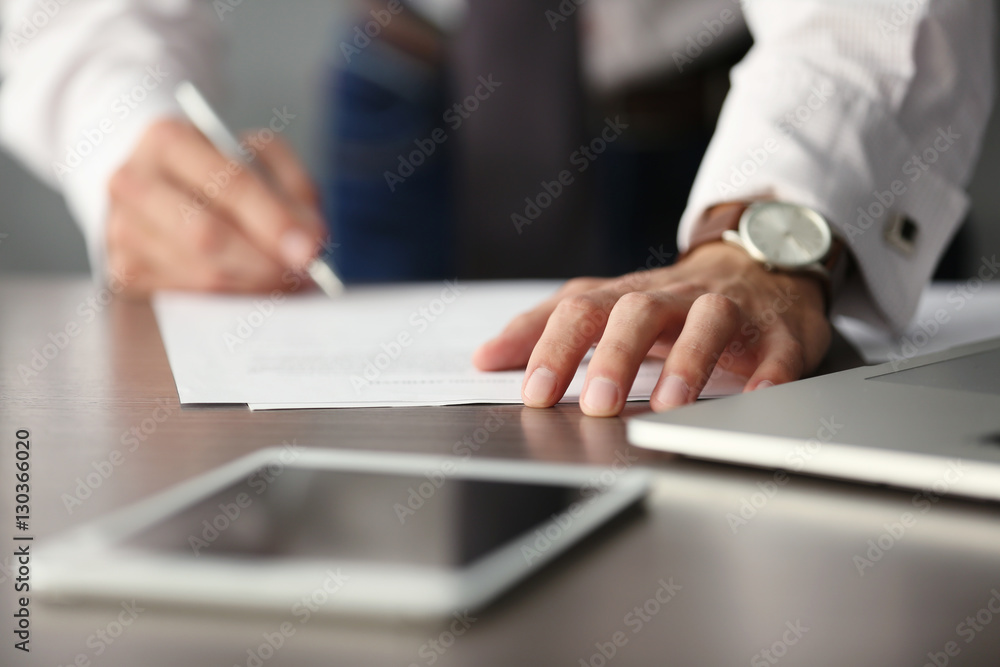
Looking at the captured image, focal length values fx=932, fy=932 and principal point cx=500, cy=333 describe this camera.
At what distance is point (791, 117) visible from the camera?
3.04ft

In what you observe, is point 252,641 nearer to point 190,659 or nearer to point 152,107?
point 190,659

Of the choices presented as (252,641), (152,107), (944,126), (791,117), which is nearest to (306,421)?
(252,641)

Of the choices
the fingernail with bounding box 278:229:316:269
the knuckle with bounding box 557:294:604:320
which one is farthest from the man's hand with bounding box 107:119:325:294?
the knuckle with bounding box 557:294:604:320

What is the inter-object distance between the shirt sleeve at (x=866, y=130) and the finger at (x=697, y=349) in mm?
258

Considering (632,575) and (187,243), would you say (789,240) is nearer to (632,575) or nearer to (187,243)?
(632,575)

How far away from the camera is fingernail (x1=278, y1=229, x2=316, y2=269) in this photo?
118 cm

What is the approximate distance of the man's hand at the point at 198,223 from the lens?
1.20 m

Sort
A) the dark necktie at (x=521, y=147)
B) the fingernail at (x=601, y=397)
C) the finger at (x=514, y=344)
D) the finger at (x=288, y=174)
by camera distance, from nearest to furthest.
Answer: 1. the fingernail at (x=601, y=397)
2. the finger at (x=514, y=344)
3. the finger at (x=288, y=174)
4. the dark necktie at (x=521, y=147)

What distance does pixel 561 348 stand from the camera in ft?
2.01

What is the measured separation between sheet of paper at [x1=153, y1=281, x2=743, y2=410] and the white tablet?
0.57ft

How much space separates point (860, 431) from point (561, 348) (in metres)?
0.22

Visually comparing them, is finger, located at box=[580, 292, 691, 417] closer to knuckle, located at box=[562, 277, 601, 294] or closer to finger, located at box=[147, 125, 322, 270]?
knuckle, located at box=[562, 277, 601, 294]

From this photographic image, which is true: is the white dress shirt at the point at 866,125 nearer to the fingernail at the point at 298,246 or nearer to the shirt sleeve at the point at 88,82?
the fingernail at the point at 298,246

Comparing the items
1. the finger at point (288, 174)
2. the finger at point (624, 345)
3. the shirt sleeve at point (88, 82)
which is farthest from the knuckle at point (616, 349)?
the shirt sleeve at point (88, 82)
